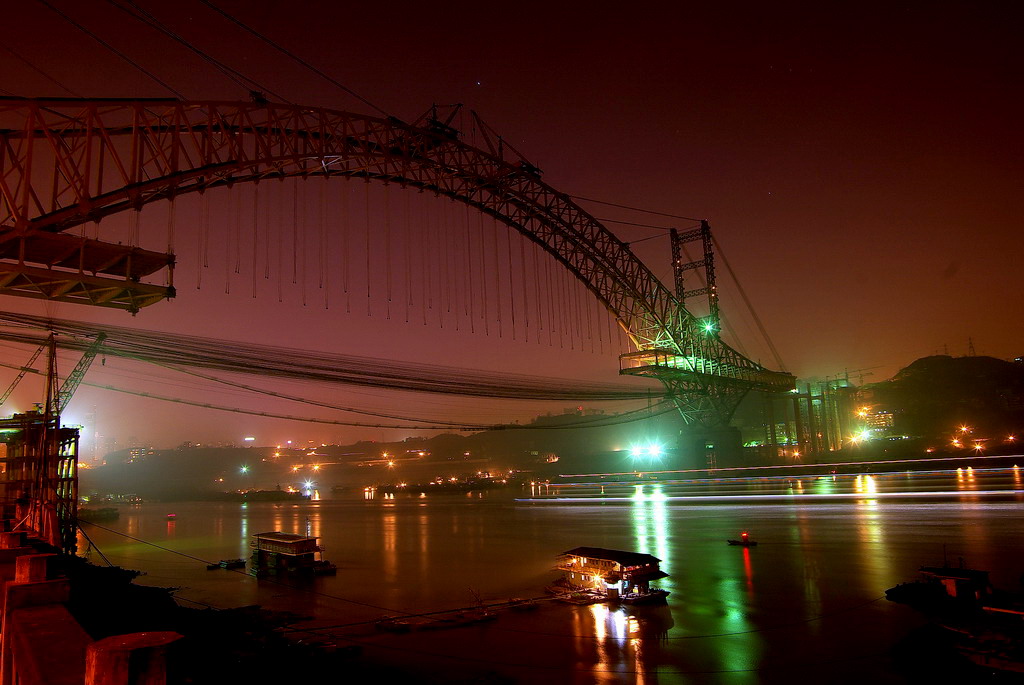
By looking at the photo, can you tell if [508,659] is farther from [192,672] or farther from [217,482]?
[217,482]

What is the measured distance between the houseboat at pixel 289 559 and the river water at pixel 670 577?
1538mm

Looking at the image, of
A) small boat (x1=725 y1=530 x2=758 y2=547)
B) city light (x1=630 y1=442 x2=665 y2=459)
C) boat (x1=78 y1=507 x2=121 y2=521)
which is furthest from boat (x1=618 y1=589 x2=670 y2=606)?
boat (x1=78 y1=507 x2=121 y2=521)

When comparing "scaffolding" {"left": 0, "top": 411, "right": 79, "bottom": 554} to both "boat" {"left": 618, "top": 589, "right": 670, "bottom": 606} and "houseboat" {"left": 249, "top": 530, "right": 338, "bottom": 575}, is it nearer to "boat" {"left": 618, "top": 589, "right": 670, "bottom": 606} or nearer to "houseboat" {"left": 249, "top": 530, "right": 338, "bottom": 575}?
"houseboat" {"left": 249, "top": 530, "right": 338, "bottom": 575}

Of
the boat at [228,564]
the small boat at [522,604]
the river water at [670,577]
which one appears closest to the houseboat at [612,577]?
the river water at [670,577]

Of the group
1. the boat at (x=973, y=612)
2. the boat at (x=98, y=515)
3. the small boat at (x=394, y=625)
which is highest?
the boat at (x=973, y=612)

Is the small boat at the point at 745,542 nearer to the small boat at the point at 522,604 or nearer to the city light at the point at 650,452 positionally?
the small boat at the point at 522,604

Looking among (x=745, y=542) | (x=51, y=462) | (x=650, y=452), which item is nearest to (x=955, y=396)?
(x=650, y=452)

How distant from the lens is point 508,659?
56.2 feet

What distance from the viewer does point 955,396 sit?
10400 centimetres

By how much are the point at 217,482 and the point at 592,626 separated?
7461 inches

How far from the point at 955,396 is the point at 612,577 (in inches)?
4243

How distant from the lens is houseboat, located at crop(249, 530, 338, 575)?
103 feet

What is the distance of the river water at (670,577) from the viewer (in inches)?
650

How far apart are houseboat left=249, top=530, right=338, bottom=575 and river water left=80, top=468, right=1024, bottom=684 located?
1538mm
